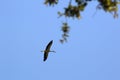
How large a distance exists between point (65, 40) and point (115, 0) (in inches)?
75.7

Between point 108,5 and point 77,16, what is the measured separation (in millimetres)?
1002

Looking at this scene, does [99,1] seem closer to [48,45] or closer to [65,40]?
[65,40]

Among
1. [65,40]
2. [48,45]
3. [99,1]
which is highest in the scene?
[48,45]

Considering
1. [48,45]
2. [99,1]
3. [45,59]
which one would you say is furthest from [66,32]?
[45,59]

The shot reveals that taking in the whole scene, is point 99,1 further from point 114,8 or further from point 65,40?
point 65,40

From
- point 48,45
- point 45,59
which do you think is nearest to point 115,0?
point 48,45

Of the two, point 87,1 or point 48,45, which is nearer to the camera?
point 87,1

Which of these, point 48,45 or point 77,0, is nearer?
point 77,0

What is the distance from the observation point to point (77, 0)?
16.0 m

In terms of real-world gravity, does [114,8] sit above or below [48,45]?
below

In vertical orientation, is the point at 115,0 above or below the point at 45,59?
below

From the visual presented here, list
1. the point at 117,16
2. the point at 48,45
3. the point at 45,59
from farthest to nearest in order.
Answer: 1. the point at 45,59
2. the point at 48,45
3. the point at 117,16

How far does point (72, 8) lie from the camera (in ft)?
52.2

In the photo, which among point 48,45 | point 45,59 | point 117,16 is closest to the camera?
point 117,16
